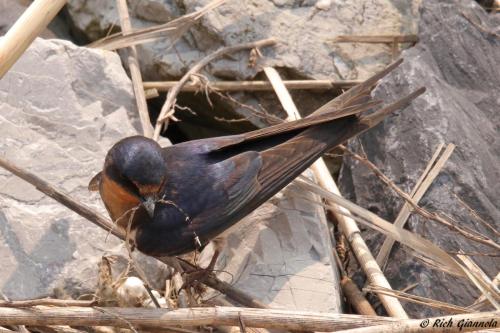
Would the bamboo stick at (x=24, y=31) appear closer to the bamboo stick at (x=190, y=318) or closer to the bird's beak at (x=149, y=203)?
the bird's beak at (x=149, y=203)

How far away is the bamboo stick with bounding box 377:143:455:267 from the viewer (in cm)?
404

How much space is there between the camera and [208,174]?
3.93 metres

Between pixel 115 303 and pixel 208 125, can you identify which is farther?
pixel 208 125

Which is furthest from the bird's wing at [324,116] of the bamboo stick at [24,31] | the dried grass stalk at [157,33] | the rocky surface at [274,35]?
the bamboo stick at [24,31]

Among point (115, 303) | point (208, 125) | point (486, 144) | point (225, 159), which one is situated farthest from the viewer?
point (208, 125)

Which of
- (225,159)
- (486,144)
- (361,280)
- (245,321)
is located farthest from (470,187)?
(245,321)

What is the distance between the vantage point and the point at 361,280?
13.4 feet

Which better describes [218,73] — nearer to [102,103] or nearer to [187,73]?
[187,73]

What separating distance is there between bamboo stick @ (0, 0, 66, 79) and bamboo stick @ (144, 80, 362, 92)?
50.3 inches

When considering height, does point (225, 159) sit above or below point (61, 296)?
above

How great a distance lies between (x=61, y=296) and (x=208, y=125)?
4.89 ft

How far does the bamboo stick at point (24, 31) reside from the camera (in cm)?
323

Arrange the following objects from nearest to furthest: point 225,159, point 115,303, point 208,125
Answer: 1. point 115,303
2. point 225,159
3. point 208,125

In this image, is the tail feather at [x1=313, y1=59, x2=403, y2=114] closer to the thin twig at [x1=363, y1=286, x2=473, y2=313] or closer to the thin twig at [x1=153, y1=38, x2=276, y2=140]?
the thin twig at [x1=153, y1=38, x2=276, y2=140]
